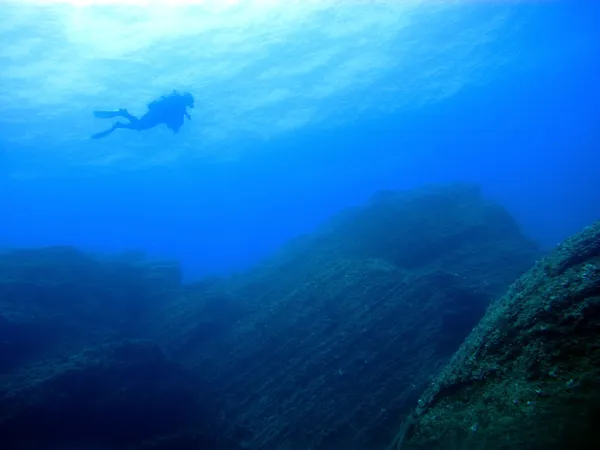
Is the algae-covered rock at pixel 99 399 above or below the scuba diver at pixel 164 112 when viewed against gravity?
below

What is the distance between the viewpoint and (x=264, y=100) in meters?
37.5

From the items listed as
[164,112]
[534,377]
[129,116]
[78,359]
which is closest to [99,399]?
[78,359]

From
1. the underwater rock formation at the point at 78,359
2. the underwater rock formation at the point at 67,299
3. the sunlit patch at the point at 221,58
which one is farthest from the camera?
the sunlit patch at the point at 221,58

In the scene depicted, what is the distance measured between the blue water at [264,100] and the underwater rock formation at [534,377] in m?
26.0

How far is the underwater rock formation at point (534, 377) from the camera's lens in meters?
2.54

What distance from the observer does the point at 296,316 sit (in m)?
12.6

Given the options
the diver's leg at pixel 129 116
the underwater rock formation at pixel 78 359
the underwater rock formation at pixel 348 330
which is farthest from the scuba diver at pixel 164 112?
the underwater rock formation at pixel 348 330

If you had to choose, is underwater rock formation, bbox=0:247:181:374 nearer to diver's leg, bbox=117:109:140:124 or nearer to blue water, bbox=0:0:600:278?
diver's leg, bbox=117:109:140:124

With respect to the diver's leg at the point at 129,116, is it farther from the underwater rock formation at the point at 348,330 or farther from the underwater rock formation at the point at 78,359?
the underwater rock formation at the point at 348,330

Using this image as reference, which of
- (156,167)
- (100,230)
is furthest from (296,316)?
(100,230)

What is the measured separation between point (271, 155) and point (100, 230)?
51270 millimetres

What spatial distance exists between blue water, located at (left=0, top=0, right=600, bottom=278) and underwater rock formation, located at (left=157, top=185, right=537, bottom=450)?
18956mm

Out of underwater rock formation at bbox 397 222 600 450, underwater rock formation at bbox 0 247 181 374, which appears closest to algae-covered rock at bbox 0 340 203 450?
underwater rock formation at bbox 0 247 181 374

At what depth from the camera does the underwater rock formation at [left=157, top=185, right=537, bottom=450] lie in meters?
8.70
